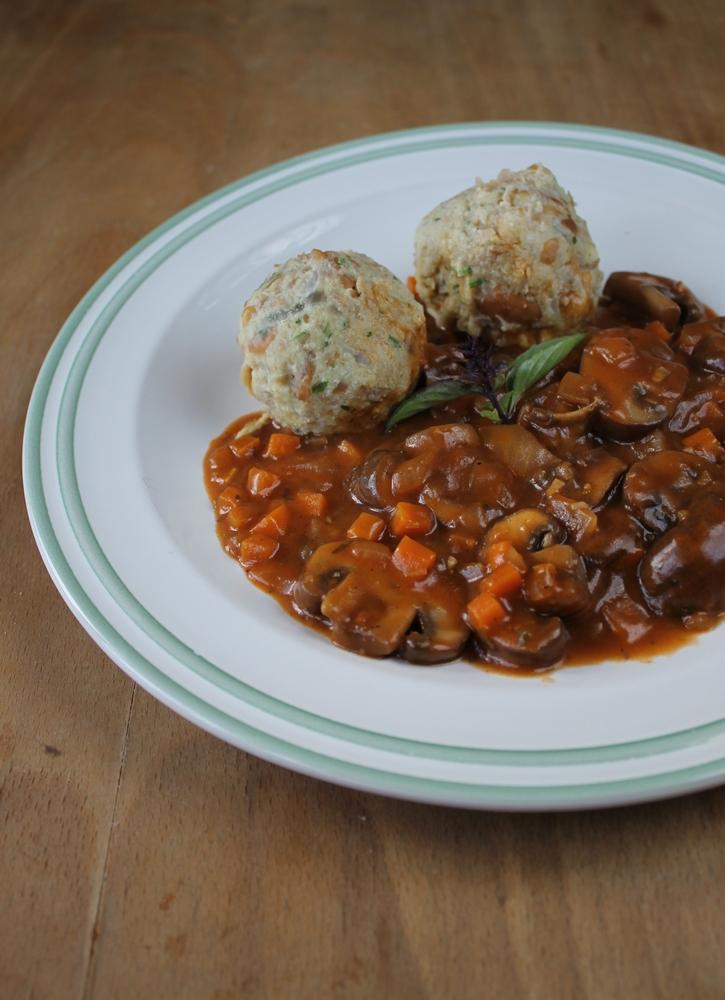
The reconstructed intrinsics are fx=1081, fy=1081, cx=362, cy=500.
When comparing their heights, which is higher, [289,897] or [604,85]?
[604,85]

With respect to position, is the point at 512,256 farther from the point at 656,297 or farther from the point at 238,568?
the point at 238,568

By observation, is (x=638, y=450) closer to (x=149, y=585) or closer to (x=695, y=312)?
(x=695, y=312)

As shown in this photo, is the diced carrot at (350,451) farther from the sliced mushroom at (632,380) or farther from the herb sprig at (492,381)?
the sliced mushroom at (632,380)

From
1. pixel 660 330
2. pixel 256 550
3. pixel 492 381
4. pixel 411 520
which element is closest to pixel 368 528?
pixel 411 520

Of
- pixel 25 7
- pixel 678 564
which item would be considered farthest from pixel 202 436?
pixel 25 7

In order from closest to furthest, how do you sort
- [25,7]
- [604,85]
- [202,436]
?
[202,436], [604,85], [25,7]

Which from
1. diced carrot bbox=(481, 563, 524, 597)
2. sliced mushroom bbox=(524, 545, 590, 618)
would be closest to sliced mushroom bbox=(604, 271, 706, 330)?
sliced mushroom bbox=(524, 545, 590, 618)

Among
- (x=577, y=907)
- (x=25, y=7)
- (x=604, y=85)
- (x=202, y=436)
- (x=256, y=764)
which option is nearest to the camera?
(x=577, y=907)
